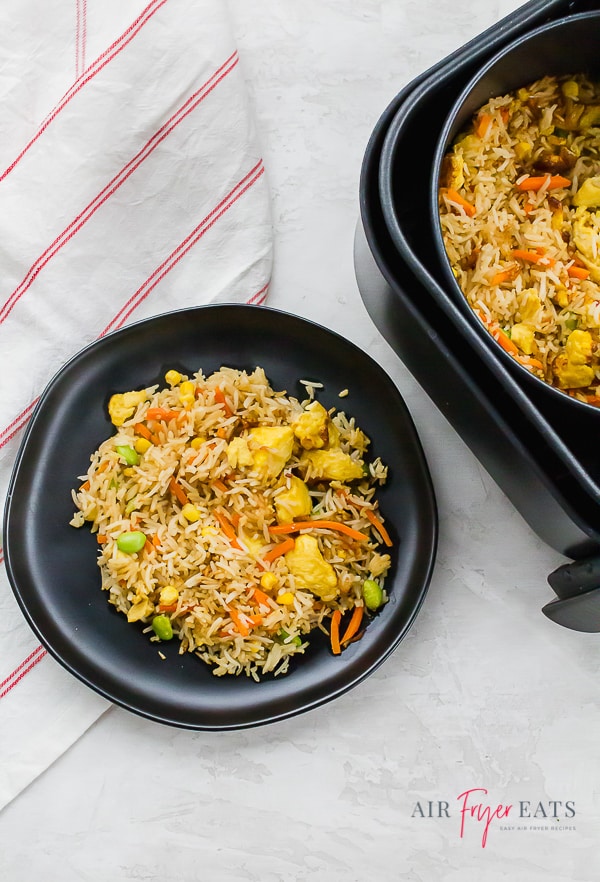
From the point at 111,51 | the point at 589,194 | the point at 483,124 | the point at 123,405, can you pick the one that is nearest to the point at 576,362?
the point at 589,194

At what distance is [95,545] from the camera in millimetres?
1589

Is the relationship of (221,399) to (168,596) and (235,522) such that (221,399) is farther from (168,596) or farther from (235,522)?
(168,596)

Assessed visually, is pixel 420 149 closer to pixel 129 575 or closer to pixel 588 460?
pixel 588 460

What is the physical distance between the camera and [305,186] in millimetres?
1676

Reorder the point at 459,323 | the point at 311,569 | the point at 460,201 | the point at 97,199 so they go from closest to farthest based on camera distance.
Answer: the point at 459,323 → the point at 460,201 → the point at 311,569 → the point at 97,199

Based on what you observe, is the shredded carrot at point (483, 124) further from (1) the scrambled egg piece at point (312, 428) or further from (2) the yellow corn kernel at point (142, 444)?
(2) the yellow corn kernel at point (142, 444)

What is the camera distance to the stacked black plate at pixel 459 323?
1.11 metres

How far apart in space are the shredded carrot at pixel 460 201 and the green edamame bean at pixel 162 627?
0.97 m

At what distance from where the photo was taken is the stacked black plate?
111cm

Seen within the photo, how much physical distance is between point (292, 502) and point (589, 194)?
32.0 inches

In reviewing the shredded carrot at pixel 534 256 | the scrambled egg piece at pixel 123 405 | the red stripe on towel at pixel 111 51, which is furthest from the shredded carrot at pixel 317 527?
the red stripe on towel at pixel 111 51

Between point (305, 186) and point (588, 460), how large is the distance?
2.83 ft

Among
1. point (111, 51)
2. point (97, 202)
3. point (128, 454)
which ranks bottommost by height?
point (128, 454)

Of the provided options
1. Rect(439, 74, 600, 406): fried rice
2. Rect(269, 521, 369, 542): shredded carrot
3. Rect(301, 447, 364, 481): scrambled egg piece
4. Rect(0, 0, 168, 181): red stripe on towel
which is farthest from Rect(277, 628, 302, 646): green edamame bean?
Rect(0, 0, 168, 181): red stripe on towel
